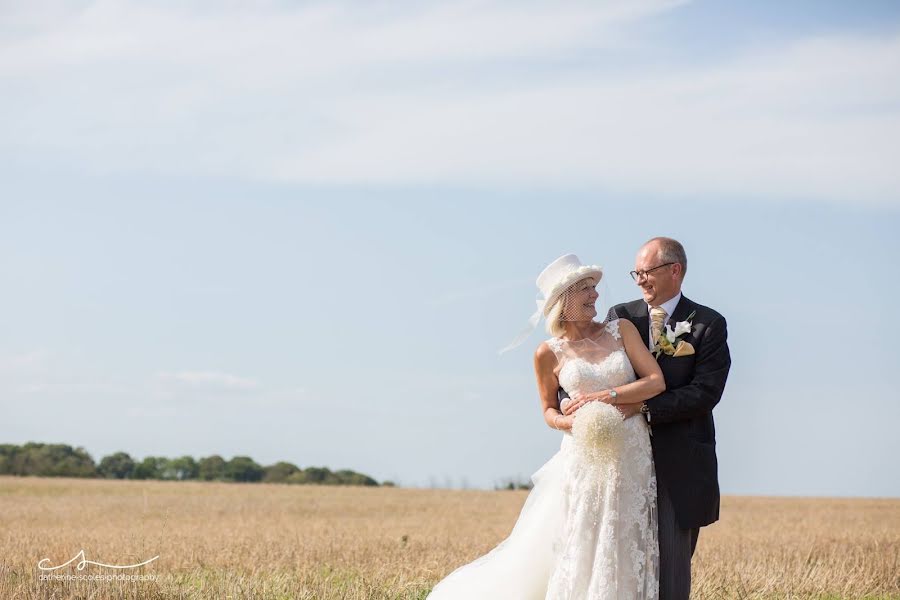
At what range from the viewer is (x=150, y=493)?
1464 inches

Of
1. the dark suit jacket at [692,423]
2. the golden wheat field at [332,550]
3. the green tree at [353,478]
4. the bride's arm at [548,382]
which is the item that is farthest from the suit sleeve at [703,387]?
the green tree at [353,478]

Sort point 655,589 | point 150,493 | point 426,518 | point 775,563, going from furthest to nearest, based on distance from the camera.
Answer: point 150,493 → point 426,518 → point 775,563 → point 655,589

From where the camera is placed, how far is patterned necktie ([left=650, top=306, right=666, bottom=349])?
7941mm

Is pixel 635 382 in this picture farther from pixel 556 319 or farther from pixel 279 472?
pixel 279 472

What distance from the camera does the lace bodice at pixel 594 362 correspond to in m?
7.64

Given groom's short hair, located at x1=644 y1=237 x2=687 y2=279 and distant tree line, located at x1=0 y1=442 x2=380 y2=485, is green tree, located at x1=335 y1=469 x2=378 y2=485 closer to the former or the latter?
distant tree line, located at x1=0 y1=442 x2=380 y2=485

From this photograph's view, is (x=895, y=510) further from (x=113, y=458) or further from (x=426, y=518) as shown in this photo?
(x=113, y=458)

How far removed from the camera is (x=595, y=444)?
7539 millimetres

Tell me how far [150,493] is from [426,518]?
47.2ft

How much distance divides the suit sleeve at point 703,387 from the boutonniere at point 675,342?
0.46ft

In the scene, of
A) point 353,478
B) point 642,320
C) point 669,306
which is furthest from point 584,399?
point 353,478

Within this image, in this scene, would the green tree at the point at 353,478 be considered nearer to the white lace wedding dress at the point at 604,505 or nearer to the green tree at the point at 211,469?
the green tree at the point at 211,469

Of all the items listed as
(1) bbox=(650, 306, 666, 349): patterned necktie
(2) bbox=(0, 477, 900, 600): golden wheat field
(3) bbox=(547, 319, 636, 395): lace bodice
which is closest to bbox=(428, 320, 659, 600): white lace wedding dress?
(3) bbox=(547, 319, 636, 395): lace bodice

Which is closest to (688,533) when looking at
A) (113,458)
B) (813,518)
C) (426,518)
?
(426,518)
